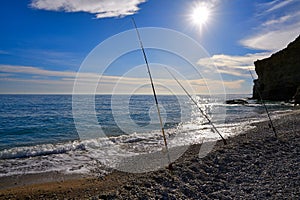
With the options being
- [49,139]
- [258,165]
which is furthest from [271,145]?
[49,139]

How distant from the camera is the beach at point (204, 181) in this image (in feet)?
15.3

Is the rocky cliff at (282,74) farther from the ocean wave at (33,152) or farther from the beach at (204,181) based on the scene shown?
the beach at (204,181)

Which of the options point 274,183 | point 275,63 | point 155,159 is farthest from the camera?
point 275,63

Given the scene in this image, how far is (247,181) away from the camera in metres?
5.16

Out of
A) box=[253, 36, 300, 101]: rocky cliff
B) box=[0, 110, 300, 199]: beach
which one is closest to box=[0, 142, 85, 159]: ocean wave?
box=[0, 110, 300, 199]: beach

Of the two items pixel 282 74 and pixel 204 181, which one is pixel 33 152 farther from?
pixel 282 74

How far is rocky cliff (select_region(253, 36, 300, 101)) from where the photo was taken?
49116 mm

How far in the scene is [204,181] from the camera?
5.26 m

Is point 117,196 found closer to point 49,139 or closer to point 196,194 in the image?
point 196,194

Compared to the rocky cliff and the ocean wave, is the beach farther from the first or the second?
the rocky cliff

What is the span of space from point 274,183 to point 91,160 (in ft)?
22.7

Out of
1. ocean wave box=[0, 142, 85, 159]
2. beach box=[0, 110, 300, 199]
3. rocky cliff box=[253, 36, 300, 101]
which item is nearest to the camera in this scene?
beach box=[0, 110, 300, 199]

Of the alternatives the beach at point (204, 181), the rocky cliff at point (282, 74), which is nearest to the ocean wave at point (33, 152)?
the beach at point (204, 181)

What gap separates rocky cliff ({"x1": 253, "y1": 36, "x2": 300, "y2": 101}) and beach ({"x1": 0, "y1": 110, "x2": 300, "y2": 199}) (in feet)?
147
